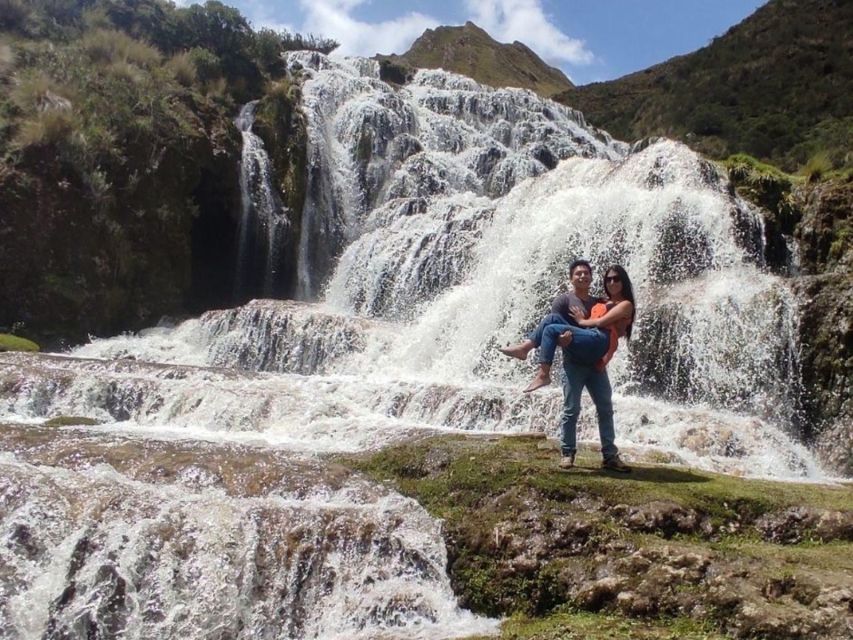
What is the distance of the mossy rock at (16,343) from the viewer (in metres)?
14.9

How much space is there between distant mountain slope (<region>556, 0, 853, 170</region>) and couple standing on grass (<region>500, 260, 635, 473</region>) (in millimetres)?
21725

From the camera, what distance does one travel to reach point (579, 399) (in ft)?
17.9

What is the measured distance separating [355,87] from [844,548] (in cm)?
2589

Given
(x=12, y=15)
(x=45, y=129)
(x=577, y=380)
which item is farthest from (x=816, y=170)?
(x=12, y=15)

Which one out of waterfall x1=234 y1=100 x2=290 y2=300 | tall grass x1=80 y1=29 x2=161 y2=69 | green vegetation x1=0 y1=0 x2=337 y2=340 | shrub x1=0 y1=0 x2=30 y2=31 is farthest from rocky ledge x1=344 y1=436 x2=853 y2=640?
shrub x1=0 y1=0 x2=30 y2=31

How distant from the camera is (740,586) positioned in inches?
160

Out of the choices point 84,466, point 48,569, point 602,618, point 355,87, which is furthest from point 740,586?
point 355,87

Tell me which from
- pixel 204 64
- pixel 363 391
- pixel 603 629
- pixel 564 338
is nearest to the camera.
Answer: pixel 603 629

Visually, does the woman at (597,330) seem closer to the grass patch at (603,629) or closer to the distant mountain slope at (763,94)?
the grass patch at (603,629)

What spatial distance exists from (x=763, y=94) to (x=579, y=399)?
37325 mm

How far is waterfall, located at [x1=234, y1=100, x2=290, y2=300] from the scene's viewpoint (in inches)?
848

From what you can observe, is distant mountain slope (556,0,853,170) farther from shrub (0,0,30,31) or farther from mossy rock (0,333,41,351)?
shrub (0,0,30,31)

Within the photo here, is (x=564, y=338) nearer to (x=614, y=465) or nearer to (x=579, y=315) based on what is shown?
(x=579, y=315)

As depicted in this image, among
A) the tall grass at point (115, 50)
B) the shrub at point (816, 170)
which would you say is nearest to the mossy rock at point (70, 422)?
the shrub at point (816, 170)
